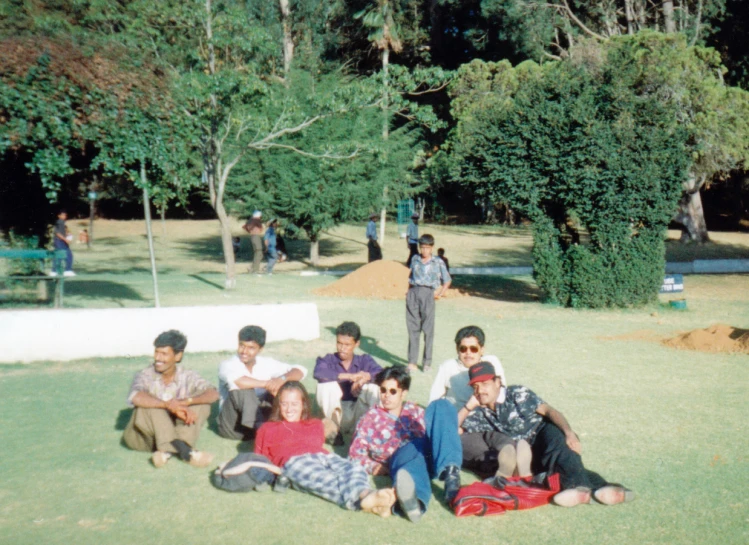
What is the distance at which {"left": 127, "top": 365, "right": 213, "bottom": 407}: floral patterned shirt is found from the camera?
6152 mm

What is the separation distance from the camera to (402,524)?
4.80 metres

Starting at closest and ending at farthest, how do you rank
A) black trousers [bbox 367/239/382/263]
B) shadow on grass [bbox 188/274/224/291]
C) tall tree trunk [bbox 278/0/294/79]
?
shadow on grass [bbox 188/274/224/291]
black trousers [bbox 367/239/382/263]
tall tree trunk [bbox 278/0/294/79]

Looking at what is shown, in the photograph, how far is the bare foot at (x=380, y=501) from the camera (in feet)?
15.9

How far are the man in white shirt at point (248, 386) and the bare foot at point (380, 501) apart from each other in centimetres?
183

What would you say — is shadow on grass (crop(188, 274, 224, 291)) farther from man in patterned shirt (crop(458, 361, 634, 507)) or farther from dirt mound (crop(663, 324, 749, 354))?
man in patterned shirt (crop(458, 361, 634, 507))

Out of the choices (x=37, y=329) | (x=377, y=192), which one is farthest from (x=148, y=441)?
(x=377, y=192)

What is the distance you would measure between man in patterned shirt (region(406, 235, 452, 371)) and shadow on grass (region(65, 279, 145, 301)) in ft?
29.4

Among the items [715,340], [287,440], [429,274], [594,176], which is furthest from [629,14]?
[287,440]

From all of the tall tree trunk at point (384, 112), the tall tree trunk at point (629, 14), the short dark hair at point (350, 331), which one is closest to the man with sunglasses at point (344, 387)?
the short dark hair at point (350, 331)

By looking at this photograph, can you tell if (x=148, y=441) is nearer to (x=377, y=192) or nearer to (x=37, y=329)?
(x=37, y=329)

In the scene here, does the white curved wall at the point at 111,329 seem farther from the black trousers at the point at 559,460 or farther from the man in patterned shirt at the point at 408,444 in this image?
the black trousers at the point at 559,460

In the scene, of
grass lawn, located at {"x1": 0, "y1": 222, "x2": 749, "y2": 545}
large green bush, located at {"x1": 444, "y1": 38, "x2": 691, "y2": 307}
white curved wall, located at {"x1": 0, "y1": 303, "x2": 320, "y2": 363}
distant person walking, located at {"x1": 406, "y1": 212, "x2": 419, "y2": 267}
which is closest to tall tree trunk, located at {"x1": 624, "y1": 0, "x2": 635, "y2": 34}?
distant person walking, located at {"x1": 406, "y1": 212, "x2": 419, "y2": 267}

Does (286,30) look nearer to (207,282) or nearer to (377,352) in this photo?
(207,282)

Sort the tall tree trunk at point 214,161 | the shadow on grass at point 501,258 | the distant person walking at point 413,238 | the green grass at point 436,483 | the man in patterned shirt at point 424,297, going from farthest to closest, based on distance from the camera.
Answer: the shadow on grass at point 501,258
the distant person walking at point 413,238
the tall tree trunk at point 214,161
the man in patterned shirt at point 424,297
the green grass at point 436,483
